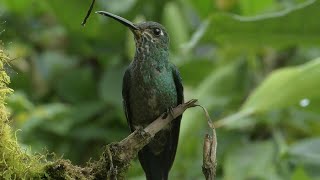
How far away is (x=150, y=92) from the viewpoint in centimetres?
242

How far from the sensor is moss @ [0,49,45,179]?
1.51m

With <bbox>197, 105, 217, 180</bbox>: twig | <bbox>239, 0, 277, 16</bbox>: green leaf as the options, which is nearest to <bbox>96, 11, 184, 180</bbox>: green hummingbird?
<bbox>197, 105, 217, 180</bbox>: twig

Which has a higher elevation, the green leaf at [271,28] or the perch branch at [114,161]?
the green leaf at [271,28]

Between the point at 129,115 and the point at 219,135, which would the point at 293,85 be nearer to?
the point at 129,115

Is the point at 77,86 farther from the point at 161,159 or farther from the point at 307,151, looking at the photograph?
the point at 161,159

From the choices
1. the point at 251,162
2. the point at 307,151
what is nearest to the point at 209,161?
the point at 307,151

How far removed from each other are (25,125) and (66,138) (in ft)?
2.38

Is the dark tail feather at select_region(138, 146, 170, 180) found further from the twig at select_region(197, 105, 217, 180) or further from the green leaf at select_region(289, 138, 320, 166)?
the green leaf at select_region(289, 138, 320, 166)

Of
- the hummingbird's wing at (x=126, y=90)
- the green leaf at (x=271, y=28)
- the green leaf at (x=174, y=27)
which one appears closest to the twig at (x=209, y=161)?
the hummingbird's wing at (x=126, y=90)

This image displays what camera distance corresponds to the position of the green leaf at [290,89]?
2.34 m

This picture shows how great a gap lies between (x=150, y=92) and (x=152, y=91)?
10mm

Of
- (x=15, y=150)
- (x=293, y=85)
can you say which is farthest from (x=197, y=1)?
(x=15, y=150)

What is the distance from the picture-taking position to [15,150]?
1.56 metres

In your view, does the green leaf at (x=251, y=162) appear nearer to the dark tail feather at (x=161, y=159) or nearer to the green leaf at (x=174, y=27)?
the green leaf at (x=174, y=27)
